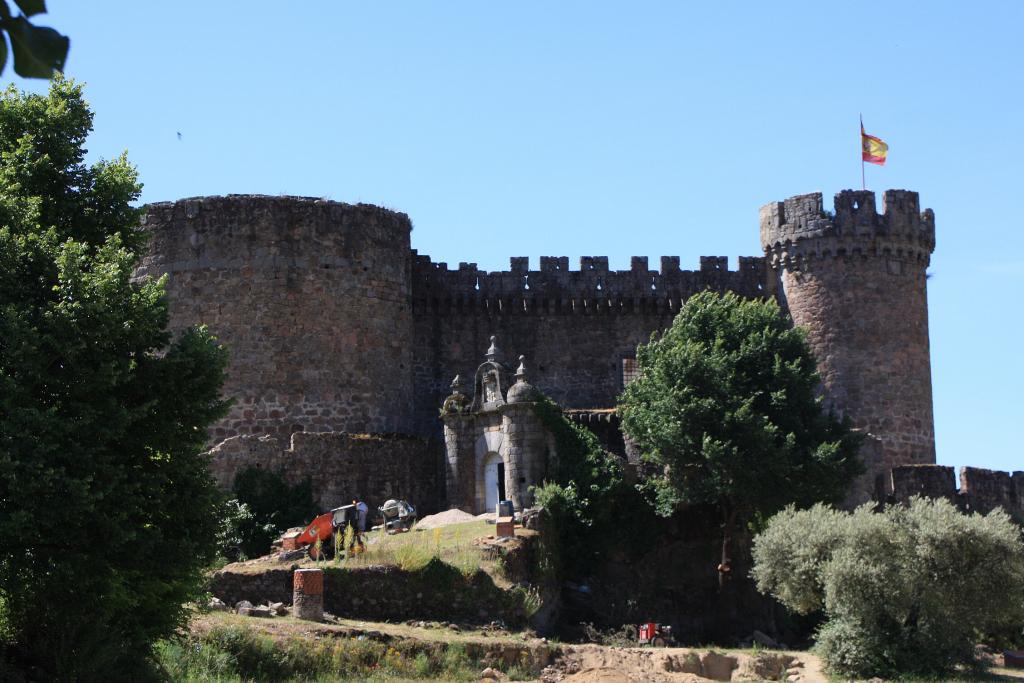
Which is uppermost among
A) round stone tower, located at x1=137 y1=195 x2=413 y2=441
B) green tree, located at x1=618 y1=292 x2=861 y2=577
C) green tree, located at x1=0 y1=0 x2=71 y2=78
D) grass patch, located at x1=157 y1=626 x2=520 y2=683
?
round stone tower, located at x1=137 y1=195 x2=413 y2=441

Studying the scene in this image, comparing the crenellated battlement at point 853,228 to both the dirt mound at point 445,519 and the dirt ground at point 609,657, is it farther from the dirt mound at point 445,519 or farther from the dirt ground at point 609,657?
the dirt ground at point 609,657

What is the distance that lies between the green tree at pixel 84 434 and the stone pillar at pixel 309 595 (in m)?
4.50

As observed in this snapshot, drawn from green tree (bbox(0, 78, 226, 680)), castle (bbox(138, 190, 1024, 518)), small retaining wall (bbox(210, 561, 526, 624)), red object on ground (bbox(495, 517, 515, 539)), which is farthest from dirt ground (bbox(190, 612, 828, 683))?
castle (bbox(138, 190, 1024, 518))

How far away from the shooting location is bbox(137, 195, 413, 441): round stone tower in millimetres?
35625

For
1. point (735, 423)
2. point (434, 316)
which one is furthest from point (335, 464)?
point (735, 423)

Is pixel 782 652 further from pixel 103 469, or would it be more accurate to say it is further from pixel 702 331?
pixel 103 469

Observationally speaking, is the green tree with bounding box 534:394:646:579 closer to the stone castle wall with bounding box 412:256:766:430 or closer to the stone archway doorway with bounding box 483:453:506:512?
the stone archway doorway with bounding box 483:453:506:512

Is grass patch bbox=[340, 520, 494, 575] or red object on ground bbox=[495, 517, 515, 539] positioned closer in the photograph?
grass patch bbox=[340, 520, 494, 575]

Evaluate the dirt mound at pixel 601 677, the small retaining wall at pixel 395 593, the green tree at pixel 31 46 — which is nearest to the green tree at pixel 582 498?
the small retaining wall at pixel 395 593

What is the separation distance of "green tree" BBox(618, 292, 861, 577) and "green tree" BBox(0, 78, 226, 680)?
15.4m

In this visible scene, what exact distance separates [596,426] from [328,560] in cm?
1043

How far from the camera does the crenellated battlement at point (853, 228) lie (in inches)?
1524

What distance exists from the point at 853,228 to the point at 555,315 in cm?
819

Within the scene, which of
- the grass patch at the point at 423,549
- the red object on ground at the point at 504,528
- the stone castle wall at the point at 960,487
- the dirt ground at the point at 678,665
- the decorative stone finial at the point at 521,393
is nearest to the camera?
the dirt ground at the point at 678,665
